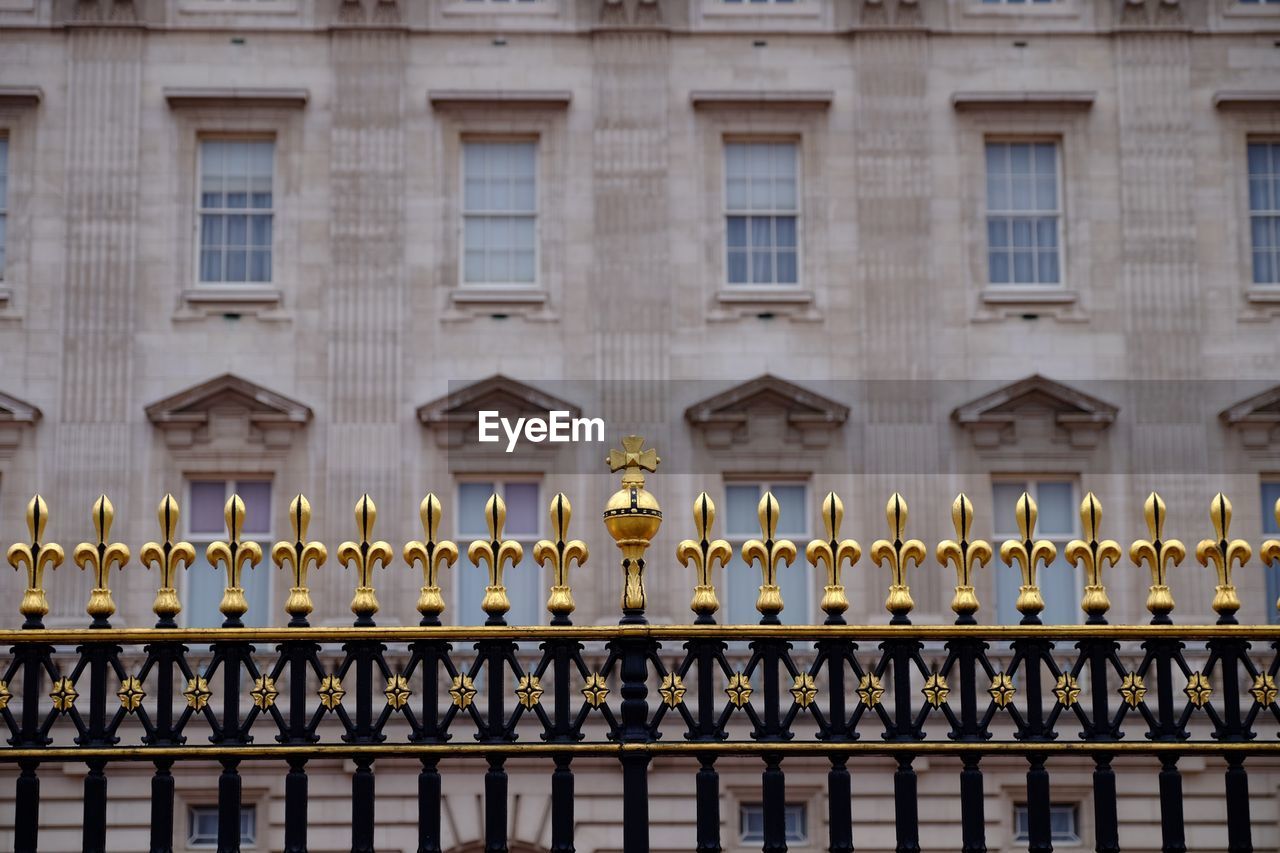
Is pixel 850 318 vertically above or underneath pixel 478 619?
above

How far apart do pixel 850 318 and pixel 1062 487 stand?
409 centimetres

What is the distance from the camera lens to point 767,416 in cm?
3033

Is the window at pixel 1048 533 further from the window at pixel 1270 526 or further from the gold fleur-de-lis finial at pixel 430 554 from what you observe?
the gold fleur-de-lis finial at pixel 430 554

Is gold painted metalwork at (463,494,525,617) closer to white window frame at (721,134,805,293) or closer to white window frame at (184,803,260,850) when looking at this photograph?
white window frame at (184,803,260,850)

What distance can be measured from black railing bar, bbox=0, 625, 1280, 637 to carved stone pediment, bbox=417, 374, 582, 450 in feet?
68.4

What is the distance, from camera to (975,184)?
102ft

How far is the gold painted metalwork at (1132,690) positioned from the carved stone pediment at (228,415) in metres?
21.9

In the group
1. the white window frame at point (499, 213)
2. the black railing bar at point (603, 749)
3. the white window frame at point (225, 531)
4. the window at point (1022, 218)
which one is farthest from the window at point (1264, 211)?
the black railing bar at point (603, 749)

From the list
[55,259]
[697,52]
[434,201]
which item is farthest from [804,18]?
[55,259]

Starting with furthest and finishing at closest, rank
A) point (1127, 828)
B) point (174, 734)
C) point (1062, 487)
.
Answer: point (1062, 487) → point (1127, 828) → point (174, 734)

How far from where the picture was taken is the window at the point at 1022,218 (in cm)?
3116

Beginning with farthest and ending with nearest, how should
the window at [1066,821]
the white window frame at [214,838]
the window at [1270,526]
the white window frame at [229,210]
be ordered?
the white window frame at [229,210] → the window at [1270,526] → the window at [1066,821] → the white window frame at [214,838]

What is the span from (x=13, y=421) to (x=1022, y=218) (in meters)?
15.4

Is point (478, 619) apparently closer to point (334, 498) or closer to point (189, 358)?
point (334, 498)
